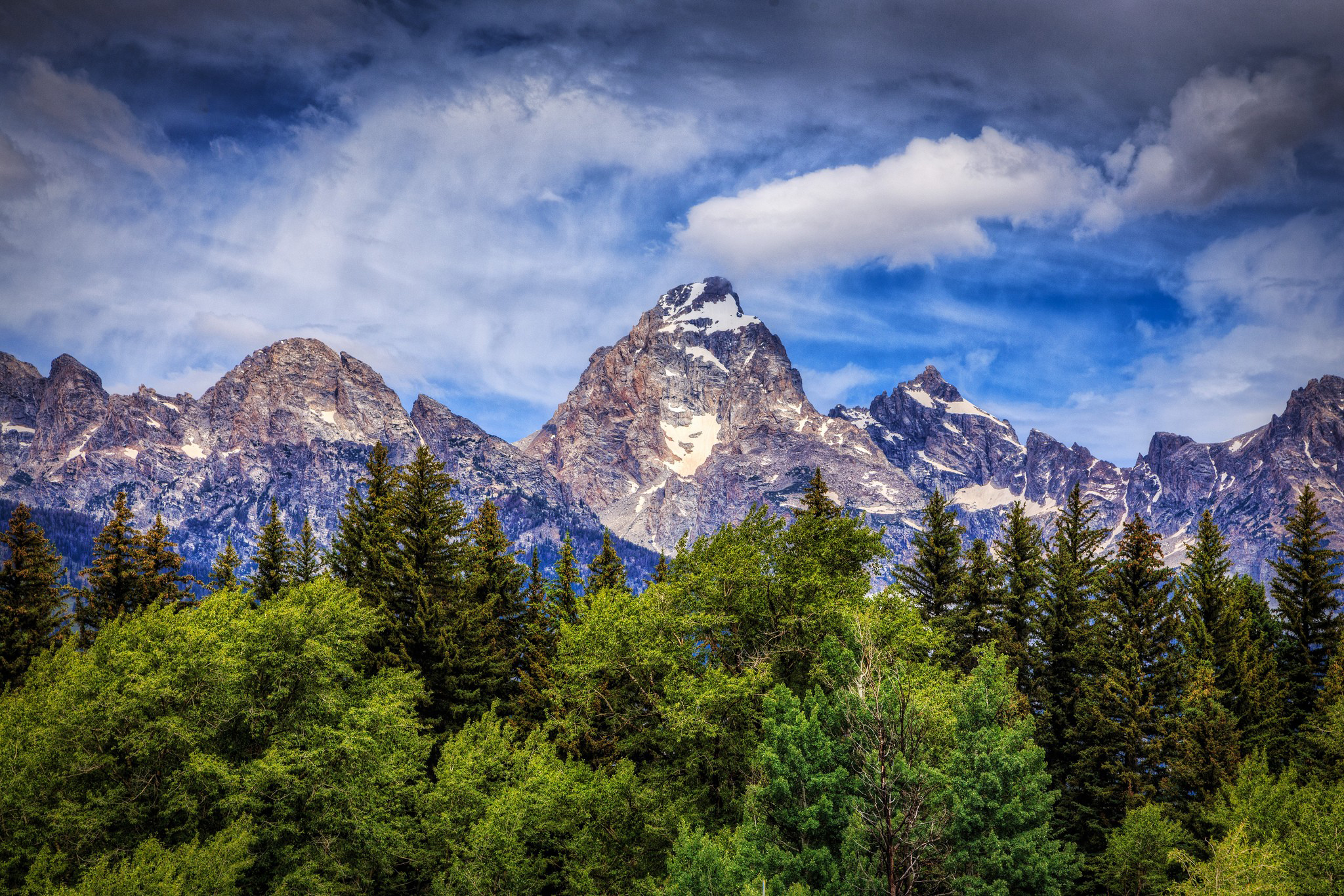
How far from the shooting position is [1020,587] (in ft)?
127

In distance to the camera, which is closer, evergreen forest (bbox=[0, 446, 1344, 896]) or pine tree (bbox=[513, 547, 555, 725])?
evergreen forest (bbox=[0, 446, 1344, 896])

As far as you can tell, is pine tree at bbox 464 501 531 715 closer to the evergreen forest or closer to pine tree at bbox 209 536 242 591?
the evergreen forest

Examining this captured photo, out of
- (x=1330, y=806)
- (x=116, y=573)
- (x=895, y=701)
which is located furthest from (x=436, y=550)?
(x=1330, y=806)

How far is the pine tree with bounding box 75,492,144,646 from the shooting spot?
39469 millimetres

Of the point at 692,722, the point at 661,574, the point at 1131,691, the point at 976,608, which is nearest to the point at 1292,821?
the point at 1131,691

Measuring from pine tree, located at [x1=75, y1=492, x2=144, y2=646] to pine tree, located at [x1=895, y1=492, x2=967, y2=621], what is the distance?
126 ft

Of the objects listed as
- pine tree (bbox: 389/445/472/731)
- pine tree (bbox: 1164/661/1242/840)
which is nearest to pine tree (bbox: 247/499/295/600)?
pine tree (bbox: 389/445/472/731)

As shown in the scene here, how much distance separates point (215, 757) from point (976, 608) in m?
32.9

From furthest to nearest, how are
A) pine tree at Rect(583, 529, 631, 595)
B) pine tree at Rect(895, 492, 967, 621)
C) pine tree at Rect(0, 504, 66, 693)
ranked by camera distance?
pine tree at Rect(583, 529, 631, 595)
pine tree at Rect(895, 492, 967, 621)
pine tree at Rect(0, 504, 66, 693)

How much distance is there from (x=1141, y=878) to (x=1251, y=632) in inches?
741

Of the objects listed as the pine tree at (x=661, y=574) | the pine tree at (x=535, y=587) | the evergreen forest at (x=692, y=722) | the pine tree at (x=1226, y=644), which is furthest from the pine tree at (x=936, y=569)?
the pine tree at (x=535, y=587)

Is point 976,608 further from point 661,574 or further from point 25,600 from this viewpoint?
point 25,600

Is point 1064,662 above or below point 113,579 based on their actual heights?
below

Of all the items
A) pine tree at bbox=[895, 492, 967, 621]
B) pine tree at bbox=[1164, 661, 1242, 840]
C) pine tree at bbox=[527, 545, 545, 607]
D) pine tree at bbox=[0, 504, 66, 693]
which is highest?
pine tree at bbox=[895, 492, 967, 621]
